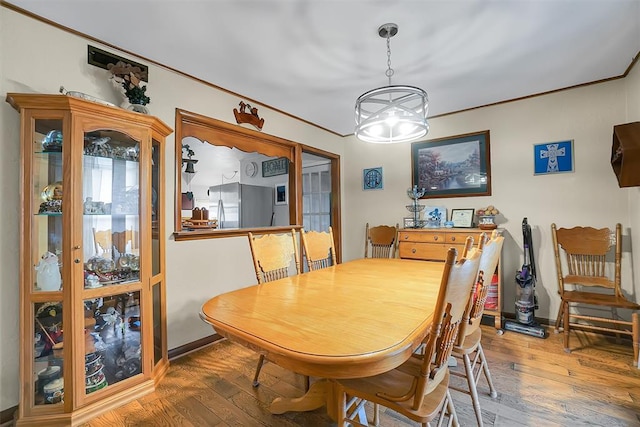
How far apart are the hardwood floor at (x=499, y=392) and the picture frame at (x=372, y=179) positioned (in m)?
2.34

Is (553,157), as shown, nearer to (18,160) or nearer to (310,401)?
(310,401)

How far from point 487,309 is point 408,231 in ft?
3.69

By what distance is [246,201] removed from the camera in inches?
190

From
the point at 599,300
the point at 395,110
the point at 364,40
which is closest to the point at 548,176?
the point at 599,300

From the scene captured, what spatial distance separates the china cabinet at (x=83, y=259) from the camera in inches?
60.9

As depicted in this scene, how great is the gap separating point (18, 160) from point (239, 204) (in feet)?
10.3

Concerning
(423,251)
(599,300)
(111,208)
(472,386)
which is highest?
(111,208)

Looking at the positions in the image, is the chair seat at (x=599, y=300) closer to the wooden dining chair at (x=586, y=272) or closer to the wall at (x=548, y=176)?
the wooden dining chair at (x=586, y=272)

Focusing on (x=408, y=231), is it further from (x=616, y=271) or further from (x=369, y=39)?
(x=369, y=39)

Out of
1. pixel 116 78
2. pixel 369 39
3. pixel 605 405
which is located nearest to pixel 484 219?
pixel 605 405

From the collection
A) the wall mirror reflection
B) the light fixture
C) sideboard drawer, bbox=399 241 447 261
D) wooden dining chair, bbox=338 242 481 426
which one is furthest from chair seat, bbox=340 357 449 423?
the wall mirror reflection

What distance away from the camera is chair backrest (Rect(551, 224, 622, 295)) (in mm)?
2441

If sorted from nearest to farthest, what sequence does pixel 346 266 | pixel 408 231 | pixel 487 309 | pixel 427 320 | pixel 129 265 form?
pixel 427 320 < pixel 129 265 < pixel 346 266 < pixel 487 309 < pixel 408 231

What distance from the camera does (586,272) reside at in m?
2.63
